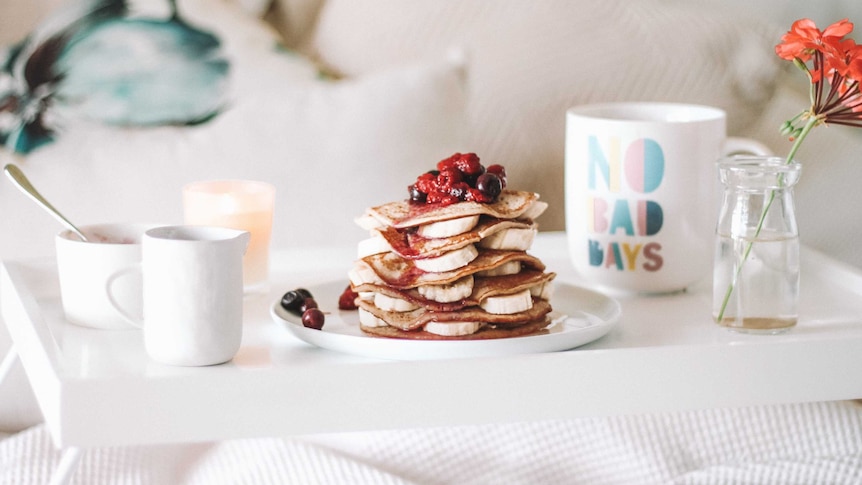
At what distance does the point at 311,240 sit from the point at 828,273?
0.63 metres

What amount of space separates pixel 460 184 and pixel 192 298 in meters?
0.23

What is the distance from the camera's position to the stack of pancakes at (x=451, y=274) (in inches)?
32.7

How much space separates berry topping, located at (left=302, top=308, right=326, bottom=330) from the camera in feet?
2.90

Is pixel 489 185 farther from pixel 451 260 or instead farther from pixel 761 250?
pixel 761 250

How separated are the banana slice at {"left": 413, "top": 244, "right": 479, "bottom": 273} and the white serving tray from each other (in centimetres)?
8

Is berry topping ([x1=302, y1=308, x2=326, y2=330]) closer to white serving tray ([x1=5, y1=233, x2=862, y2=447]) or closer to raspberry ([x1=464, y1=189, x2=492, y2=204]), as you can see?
white serving tray ([x1=5, y1=233, x2=862, y2=447])

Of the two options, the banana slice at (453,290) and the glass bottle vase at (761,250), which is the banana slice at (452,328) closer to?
the banana slice at (453,290)

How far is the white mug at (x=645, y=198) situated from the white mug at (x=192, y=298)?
1.34ft

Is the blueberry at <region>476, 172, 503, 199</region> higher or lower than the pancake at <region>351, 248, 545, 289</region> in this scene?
higher

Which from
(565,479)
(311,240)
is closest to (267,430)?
(565,479)

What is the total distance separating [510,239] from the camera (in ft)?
2.81

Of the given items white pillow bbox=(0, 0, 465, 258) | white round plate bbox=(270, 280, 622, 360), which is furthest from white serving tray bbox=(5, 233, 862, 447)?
white pillow bbox=(0, 0, 465, 258)

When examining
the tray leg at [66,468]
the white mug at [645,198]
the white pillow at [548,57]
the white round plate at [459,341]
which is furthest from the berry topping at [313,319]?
the white pillow at [548,57]

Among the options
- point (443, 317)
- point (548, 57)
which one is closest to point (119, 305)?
point (443, 317)
